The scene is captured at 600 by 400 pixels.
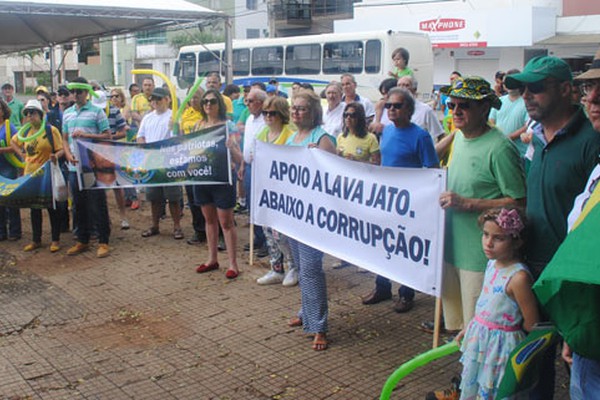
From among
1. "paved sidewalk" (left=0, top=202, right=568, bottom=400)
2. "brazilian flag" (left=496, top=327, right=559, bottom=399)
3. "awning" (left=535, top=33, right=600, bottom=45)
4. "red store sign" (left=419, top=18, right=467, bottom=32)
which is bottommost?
"paved sidewalk" (left=0, top=202, right=568, bottom=400)

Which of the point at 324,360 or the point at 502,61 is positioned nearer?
the point at 324,360

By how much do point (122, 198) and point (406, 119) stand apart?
5098mm

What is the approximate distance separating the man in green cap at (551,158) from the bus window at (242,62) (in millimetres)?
23720

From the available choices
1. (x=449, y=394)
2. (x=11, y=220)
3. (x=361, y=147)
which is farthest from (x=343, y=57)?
(x=449, y=394)

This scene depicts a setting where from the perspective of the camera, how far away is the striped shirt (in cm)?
788

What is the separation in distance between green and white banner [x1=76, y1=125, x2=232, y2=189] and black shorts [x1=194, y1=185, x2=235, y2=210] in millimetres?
269

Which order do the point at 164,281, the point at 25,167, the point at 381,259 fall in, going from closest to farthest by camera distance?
A: the point at 381,259 → the point at 164,281 → the point at 25,167

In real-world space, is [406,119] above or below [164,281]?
above

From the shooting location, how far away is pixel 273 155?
19.0ft

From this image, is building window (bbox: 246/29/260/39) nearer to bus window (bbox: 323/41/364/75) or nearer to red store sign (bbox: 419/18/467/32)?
red store sign (bbox: 419/18/467/32)

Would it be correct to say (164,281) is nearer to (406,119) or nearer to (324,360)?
(324,360)

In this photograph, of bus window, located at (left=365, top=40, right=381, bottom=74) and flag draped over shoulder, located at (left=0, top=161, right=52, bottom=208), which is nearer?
flag draped over shoulder, located at (left=0, top=161, right=52, bottom=208)

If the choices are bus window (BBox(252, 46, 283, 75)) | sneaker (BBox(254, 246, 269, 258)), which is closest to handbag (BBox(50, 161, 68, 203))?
sneaker (BBox(254, 246, 269, 258))

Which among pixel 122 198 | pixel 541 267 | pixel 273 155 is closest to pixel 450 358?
pixel 541 267
